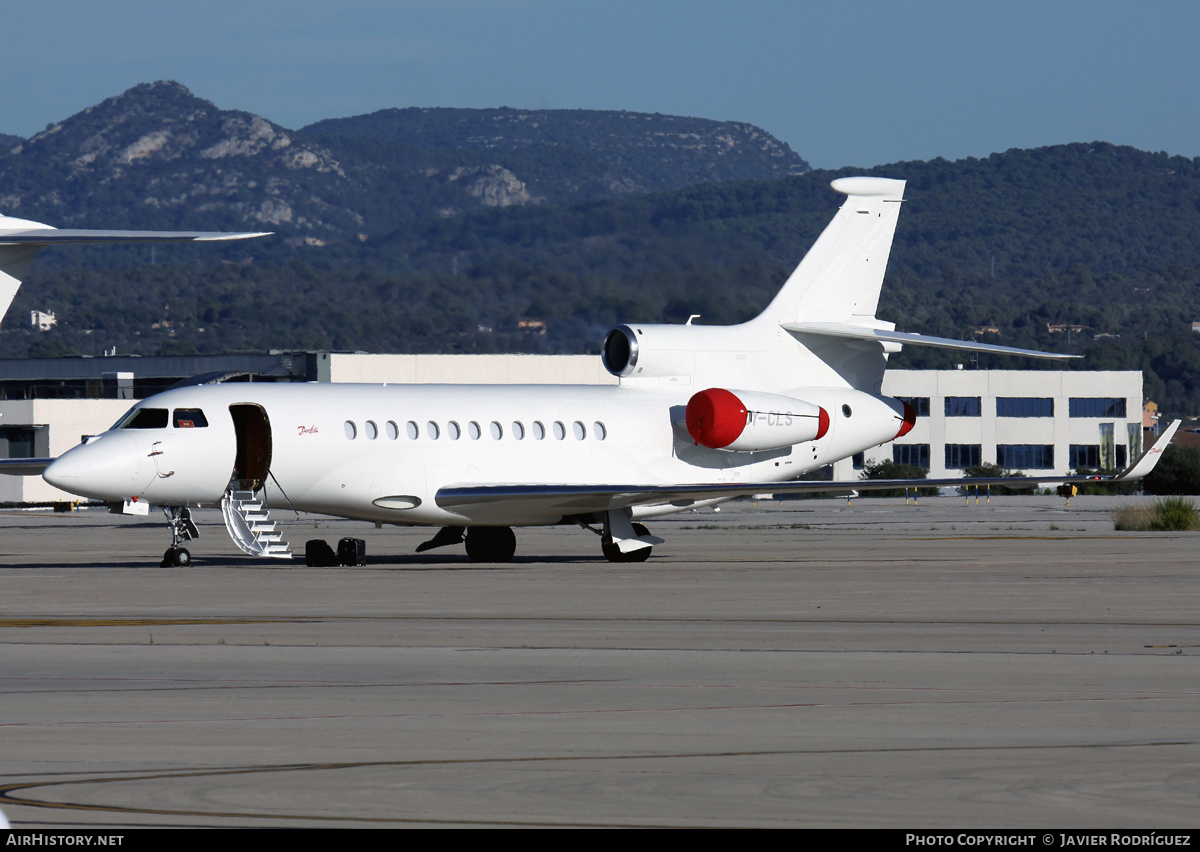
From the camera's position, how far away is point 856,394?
112 feet

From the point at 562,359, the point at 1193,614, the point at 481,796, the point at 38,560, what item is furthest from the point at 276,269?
the point at 481,796

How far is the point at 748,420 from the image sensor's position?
1264 inches

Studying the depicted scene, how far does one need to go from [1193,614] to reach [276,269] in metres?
109

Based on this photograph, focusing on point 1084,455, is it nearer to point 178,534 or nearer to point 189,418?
point 178,534

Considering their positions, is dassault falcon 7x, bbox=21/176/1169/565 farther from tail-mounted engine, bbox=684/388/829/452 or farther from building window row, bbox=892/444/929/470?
building window row, bbox=892/444/929/470

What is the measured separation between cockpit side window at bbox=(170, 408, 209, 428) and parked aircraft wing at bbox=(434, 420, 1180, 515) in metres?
4.40

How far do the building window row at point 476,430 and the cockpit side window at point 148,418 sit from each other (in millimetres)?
3145

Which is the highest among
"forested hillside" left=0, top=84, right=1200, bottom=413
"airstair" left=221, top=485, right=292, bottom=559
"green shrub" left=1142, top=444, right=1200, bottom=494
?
"forested hillside" left=0, top=84, right=1200, bottom=413

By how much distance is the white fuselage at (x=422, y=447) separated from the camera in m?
28.5

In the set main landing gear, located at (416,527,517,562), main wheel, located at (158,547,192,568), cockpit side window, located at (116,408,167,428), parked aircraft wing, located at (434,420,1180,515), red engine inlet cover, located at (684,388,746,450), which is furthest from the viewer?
main landing gear, located at (416,527,517,562)

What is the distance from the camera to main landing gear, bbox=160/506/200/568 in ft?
94.8

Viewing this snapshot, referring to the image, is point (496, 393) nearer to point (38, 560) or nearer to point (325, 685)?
point (38, 560)

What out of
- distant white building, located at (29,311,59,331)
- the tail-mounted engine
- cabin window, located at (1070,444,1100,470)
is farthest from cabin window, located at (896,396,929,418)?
distant white building, located at (29,311,59,331)

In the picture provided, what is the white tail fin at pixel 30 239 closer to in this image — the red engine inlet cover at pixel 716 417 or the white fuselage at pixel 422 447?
the white fuselage at pixel 422 447
